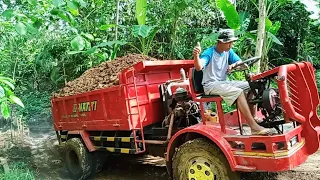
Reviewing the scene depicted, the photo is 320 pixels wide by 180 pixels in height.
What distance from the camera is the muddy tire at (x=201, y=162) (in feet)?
12.2

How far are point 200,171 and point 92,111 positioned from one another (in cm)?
237

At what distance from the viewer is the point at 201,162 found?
3.85 metres

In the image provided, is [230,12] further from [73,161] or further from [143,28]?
→ [73,161]

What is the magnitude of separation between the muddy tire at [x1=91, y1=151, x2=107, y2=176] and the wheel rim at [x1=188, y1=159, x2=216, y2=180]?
95.7 inches

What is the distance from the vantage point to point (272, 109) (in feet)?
11.6

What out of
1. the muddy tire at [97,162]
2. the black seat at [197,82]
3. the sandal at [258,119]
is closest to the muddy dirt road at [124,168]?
the muddy tire at [97,162]

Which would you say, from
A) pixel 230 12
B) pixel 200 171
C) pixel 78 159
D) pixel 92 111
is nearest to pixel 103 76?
pixel 92 111

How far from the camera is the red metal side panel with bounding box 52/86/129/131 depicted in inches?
192

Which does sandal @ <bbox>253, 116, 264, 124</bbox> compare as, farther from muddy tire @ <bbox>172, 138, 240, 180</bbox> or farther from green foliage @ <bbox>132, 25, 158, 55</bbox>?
green foliage @ <bbox>132, 25, 158, 55</bbox>

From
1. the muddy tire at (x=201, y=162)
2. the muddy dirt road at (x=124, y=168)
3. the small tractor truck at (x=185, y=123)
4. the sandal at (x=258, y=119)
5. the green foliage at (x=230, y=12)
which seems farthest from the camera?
the green foliage at (x=230, y=12)

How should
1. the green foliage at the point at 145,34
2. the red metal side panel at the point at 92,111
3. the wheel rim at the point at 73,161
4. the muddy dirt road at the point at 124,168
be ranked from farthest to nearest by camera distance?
the green foliage at the point at 145,34, the wheel rim at the point at 73,161, the red metal side panel at the point at 92,111, the muddy dirt road at the point at 124,168

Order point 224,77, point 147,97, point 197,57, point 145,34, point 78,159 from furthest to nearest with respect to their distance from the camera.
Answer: point 145,34
point 78,159
point 147,97
point 224,77
point 197,57

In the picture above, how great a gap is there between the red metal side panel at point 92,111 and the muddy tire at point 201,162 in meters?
1.11

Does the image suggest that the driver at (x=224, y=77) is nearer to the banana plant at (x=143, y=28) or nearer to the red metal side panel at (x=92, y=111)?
the red metal side panel at (x=92, y=111)
